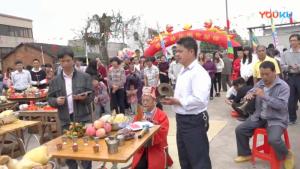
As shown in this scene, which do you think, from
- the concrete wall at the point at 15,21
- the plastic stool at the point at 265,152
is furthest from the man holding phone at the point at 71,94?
the concrete wall at the point at 15,21

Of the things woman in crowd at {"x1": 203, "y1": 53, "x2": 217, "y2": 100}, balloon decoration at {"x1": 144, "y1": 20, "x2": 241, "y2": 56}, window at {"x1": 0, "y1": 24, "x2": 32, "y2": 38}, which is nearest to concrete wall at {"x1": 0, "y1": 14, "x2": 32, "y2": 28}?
window at {"x1": 0, "y1": 24, "x2": 32, "y2": 38}

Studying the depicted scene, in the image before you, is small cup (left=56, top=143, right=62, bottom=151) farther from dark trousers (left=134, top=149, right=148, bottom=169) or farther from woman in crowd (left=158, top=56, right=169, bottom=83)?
woman in crowd (left=158, top=56, right=169, bottom=83)

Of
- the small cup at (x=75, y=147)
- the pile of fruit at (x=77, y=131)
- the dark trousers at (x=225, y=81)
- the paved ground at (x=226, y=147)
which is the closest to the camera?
the small cup at (x=75, y=147)

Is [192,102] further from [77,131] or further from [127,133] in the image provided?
[77,131]

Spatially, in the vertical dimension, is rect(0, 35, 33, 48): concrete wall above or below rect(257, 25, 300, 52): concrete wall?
above

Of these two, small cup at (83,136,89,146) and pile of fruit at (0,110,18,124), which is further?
pile of fruit at (0,110,18,124)

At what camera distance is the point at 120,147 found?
3.02 meters

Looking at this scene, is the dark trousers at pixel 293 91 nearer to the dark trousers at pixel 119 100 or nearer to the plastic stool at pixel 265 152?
the plastic stool at pixel 265 152

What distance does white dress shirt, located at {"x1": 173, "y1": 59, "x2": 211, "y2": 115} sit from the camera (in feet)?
10.5

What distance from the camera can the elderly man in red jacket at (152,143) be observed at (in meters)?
3.85

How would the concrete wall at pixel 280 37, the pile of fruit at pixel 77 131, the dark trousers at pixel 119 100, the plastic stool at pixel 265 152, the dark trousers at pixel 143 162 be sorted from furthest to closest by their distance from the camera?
1. the concrete wall at pixel 280 37
2. the dark trousers at pixel 119 100
3. the plastic stool at pixel 265 152
4. the dark trousers at pixel 143 162
5. the pile of fruit at pixel 77 131

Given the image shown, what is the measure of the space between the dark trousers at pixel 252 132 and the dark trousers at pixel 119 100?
428 centimetres

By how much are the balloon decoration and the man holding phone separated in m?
10.3

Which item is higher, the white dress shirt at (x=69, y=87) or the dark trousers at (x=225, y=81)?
the white dress shirt at (x=69, y=87)
